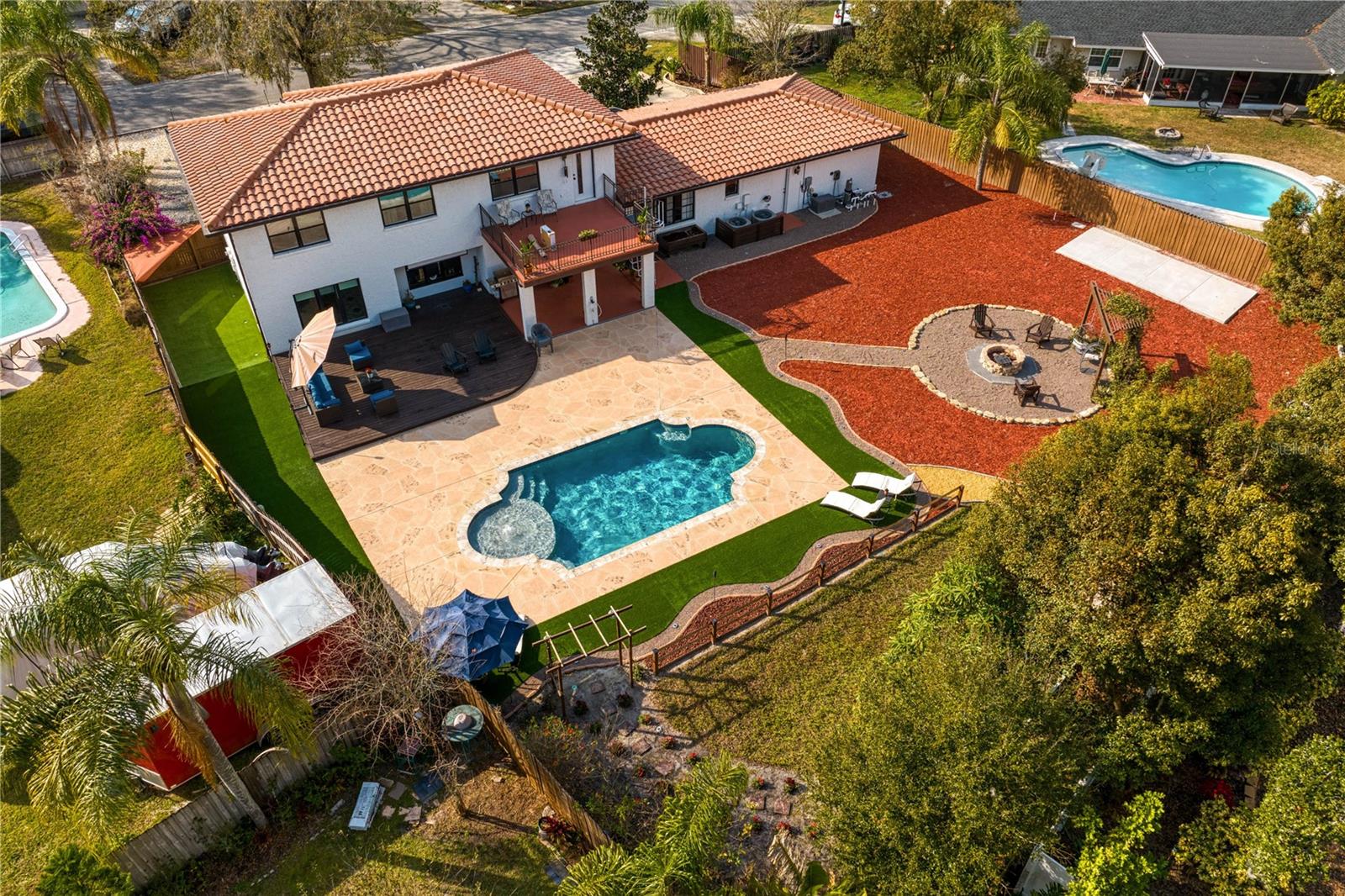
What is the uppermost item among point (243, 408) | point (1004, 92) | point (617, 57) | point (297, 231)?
point (617, 57)

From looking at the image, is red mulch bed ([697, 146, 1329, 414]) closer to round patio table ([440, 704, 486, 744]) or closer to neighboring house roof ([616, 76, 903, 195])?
neighboring house roof ([616, 76, 903, 195])

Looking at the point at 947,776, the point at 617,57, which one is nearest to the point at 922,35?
the point at 617,57

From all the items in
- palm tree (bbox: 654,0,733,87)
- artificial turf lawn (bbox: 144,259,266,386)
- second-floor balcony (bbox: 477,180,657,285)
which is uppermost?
palm tree (bbox: 654,0,733,87)

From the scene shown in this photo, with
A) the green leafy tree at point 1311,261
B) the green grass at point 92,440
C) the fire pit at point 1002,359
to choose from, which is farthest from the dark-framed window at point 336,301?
the green leafy tree at point 1311,261

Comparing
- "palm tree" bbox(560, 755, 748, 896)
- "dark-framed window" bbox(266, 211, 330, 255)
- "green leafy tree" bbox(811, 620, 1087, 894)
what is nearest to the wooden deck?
"dark-framed window" bbox(266, 211, 330, 255)

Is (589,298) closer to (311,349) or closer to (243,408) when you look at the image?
(311,349)

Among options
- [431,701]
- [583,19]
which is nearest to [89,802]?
[431,701]
